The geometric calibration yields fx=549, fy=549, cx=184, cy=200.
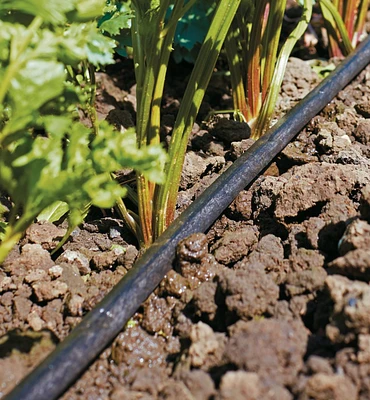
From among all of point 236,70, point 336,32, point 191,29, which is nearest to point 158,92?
point 236,70

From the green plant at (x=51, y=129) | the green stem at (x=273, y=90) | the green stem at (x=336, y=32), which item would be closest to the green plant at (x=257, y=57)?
the green stem at (x=273, y=90)

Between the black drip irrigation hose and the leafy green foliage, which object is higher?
the leafy green foliage

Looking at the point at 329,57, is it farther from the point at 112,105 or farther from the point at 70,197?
the point at 70,197

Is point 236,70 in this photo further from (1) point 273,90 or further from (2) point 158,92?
(2) point 158,92

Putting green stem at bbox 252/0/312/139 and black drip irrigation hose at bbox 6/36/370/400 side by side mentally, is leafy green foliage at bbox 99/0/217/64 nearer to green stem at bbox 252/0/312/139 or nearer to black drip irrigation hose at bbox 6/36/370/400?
green stem at bbox 252/0/312/139

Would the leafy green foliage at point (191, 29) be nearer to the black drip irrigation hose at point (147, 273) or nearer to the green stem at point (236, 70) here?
the green stem at point (236, 70)

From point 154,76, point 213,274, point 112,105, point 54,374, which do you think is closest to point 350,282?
point 213,274

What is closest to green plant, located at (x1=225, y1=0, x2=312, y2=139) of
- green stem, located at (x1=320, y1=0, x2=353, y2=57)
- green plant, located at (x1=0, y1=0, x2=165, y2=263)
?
green stem, located at (x1=320, y1=0, x2=353, y2=57)
